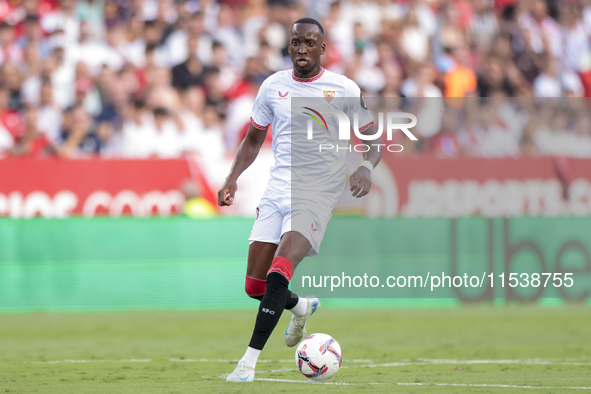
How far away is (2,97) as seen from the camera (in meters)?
13.2

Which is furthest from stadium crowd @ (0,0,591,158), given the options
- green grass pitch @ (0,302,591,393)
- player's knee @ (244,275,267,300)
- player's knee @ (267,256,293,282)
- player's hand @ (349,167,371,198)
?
player's knee @ (267,256,293,282)

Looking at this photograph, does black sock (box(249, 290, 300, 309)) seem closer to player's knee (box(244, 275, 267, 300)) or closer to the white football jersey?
player's knee (box(244, 275, 267, 300))

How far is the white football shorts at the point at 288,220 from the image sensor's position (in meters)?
6.05

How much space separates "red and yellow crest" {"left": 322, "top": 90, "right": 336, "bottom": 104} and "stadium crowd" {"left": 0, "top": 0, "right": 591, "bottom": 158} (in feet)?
20.5

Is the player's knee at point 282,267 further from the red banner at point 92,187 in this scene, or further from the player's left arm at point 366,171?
the red banner at point 92,187

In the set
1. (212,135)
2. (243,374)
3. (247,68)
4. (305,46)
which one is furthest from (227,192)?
(247,68)

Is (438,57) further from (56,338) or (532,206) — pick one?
(56,338)

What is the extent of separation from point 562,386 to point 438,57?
9.69 metres

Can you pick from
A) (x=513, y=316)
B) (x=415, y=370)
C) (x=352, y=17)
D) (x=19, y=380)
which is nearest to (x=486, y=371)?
(x=415, y=370)

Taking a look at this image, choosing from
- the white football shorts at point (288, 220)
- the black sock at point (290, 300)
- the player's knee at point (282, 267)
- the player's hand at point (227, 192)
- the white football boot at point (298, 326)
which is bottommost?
the white football boot at point (298, 326)

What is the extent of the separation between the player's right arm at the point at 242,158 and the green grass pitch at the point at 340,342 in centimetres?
136

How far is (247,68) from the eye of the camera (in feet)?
46.1

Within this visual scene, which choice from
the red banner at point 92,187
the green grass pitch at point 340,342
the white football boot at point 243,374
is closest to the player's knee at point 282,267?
the white football boot at point 243,374

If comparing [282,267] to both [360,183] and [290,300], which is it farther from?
[360,183]
